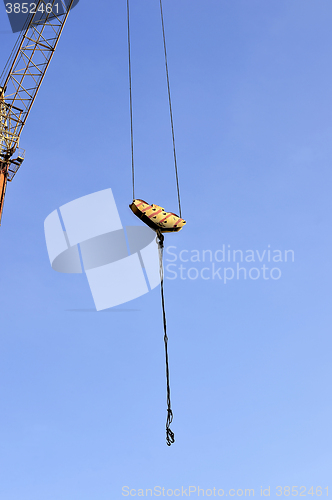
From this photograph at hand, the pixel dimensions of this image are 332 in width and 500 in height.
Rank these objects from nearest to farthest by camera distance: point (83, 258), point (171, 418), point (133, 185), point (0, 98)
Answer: point (171, 418)
point (133, 185)
point (83, 258)
point (0, 98)

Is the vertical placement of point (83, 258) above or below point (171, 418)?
above

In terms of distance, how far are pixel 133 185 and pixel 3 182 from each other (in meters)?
24.2

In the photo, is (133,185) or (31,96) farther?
(31,96)

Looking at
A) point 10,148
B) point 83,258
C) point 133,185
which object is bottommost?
point 133,185

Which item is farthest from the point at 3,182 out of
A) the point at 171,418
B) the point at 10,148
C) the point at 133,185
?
the point at 171,418

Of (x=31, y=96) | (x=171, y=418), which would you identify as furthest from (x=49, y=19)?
(x=171, y=418)

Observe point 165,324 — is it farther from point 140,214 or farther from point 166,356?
A: point 140,214

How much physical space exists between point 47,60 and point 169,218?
31.5 m

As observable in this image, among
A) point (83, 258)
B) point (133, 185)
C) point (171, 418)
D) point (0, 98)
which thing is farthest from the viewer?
point (0, 98)

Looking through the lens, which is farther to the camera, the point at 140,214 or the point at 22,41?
the point at 22,41

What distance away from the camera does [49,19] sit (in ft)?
140

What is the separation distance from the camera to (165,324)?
1892 centimetres

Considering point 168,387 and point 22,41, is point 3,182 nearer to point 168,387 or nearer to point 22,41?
point 22,41

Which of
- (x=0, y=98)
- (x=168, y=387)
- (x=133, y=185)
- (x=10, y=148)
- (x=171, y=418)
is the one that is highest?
(x=0, y=98)
